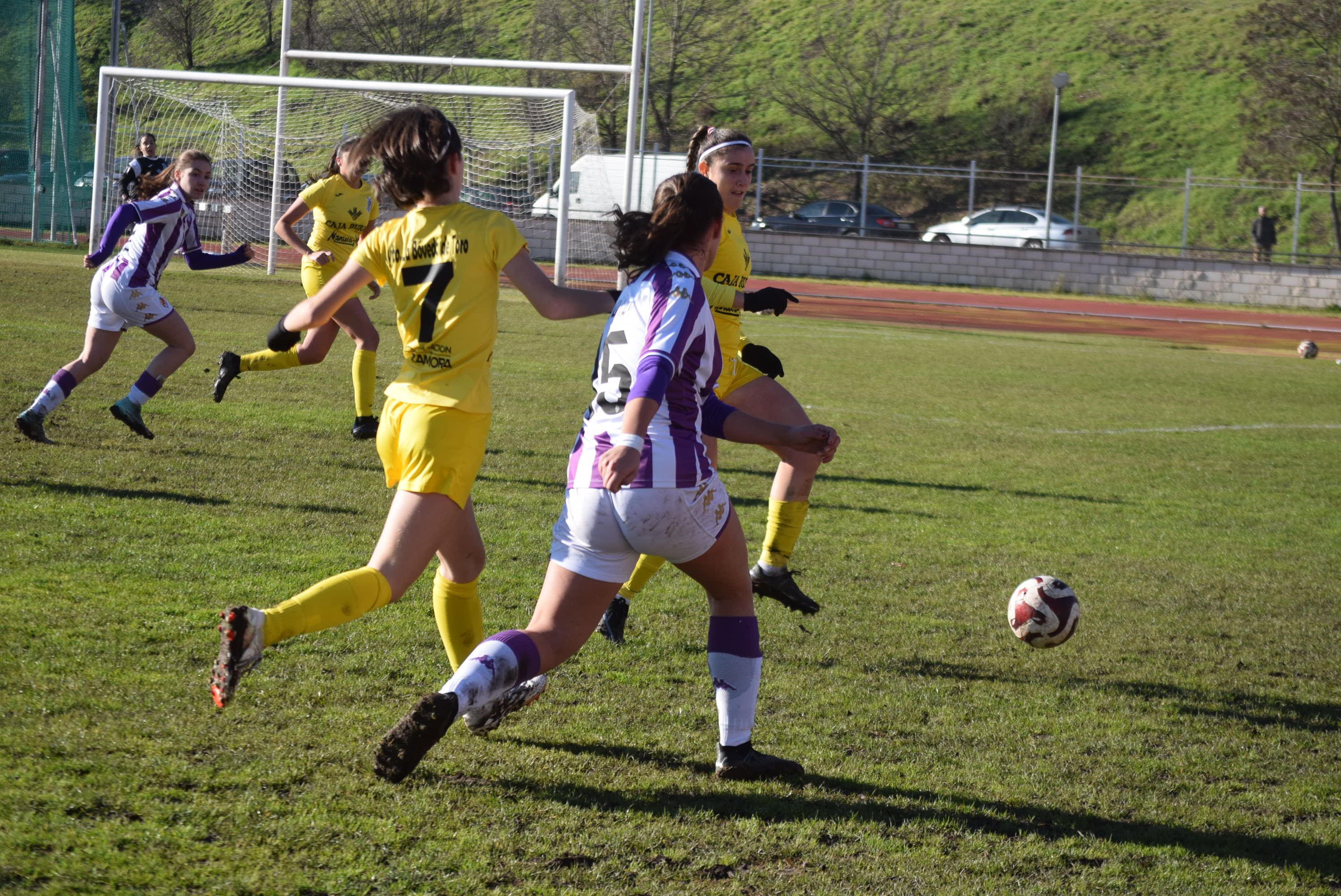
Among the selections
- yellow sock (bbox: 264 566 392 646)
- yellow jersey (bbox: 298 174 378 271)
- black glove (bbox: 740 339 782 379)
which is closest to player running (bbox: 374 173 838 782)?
yellow sock (bbox: 264 566 392 646)

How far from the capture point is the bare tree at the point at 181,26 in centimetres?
5169

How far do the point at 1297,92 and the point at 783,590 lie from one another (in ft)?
130

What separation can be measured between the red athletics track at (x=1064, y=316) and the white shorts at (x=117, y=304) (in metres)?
17.2

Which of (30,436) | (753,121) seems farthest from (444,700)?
(753,121)

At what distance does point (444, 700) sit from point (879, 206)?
3484cm

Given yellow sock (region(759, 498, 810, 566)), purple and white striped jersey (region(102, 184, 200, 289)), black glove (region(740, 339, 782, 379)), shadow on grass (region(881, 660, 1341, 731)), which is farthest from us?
purple and white striped jersey (region(102, 184, 200, 289))

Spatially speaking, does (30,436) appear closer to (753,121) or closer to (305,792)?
(305,792)

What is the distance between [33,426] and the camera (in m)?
7.81

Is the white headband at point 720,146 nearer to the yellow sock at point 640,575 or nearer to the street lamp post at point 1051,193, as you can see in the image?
the yellow sock at point 640,575

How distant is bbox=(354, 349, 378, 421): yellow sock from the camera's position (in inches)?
356

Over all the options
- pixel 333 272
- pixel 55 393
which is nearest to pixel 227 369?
pixel 55 393

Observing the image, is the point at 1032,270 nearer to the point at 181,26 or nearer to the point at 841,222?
the point at 841,222

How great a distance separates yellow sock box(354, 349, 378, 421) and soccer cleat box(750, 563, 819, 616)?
4.33m

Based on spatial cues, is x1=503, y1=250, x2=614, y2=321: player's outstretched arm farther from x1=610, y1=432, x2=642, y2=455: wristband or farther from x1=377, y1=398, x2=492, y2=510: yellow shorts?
x1=610, y1=432, x2=642, y2=455: wristband
